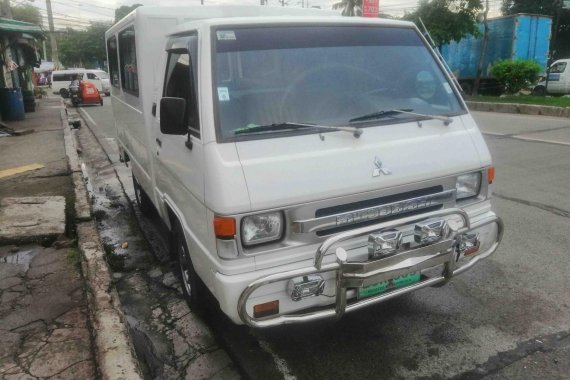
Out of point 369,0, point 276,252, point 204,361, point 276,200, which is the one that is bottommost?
point 204,361

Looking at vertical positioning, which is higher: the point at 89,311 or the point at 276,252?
the point at 276,252

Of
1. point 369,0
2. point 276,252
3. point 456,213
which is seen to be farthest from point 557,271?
point 369,0

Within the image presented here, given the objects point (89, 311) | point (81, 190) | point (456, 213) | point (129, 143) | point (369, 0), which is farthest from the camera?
point (369, 0)

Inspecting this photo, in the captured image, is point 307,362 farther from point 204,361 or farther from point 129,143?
point 129,143

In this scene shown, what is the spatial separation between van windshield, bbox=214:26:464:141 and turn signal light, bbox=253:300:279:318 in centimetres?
93

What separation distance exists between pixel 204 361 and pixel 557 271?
9.96 ft

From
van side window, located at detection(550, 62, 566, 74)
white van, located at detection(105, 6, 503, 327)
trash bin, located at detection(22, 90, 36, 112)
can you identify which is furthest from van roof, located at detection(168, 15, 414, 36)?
van side window, located at detection(550, 62, 566, 74)

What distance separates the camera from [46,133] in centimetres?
1328

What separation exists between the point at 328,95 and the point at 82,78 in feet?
106

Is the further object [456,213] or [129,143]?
[129,143]

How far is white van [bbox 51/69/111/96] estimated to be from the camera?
105ft

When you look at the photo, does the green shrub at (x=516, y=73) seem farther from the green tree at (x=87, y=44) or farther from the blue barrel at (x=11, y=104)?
the green tree at (x=87, y=44)

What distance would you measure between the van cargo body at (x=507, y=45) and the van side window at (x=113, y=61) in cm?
1876

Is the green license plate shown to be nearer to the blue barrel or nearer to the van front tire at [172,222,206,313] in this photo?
the van front tire at [172,222,206,313]
